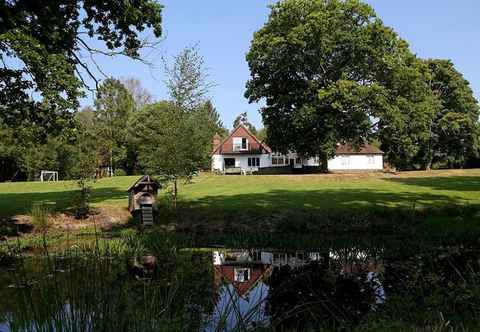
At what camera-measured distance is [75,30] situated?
71.5ft

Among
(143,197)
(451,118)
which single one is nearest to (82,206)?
(143,197)

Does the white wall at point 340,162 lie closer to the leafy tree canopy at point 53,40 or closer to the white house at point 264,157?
the white house at point 264,157

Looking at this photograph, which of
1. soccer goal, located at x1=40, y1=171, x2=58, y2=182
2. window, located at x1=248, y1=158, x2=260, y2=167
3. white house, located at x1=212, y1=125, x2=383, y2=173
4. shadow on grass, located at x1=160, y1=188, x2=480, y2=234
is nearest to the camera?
shadow on grass, located at x1=160, y1=188, x2=480, y2=234

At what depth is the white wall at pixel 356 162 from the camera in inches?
2950

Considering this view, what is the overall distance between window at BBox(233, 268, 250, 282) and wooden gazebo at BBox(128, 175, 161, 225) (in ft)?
31.6

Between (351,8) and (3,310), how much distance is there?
46290 millimetres

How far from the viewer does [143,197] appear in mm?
22234

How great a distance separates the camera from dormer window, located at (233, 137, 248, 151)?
251ft

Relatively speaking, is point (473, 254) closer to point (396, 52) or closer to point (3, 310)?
point (3, 310)

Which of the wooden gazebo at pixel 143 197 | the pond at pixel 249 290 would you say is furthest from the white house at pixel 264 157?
the pond at pixel 249 290

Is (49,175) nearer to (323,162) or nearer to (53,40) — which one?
(323,162)

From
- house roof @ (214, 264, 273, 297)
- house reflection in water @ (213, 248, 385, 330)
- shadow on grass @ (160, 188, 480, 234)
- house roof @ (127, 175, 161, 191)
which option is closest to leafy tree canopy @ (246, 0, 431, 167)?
shadow on grass @ (160, 188, 480, 234)

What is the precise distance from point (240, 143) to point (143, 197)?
54662 mm

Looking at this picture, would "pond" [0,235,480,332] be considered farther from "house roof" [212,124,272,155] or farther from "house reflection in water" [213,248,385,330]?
"house roof" [212,124,272,155]
